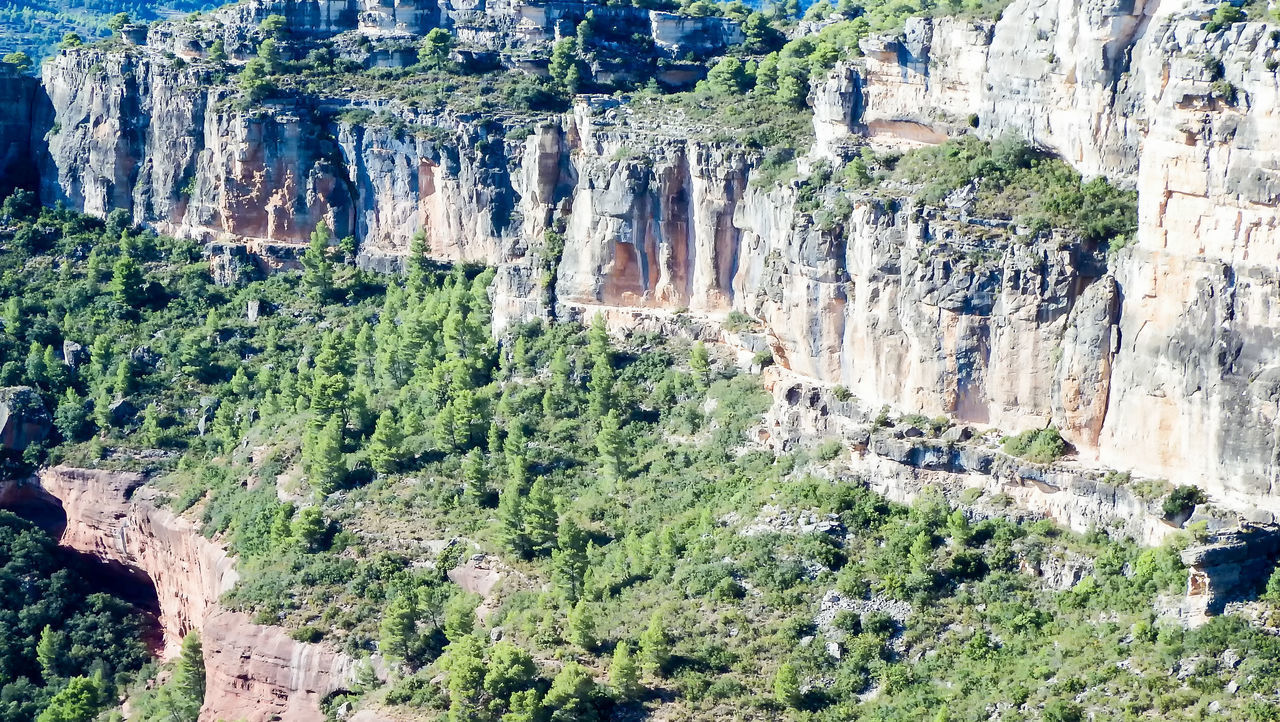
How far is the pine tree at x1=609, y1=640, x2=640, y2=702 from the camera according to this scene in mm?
86875

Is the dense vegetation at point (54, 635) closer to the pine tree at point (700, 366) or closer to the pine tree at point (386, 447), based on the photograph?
the pine tree at point (386, 447)

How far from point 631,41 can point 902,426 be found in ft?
152

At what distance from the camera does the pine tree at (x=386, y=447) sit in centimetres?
10606

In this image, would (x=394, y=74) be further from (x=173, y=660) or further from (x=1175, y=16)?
(x=1175, y=16)

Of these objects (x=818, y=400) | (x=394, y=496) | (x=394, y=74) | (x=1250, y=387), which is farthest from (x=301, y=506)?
(x=1250, y=387)

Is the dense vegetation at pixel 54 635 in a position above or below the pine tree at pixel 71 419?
below

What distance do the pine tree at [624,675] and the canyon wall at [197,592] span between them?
12829 millimetres

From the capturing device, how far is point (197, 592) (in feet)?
364

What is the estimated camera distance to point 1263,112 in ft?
263

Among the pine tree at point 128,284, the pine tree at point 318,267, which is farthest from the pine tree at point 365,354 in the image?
the pine tree at point 128,284

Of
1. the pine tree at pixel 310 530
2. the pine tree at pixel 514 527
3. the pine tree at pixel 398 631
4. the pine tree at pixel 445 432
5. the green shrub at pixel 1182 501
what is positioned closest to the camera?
the green shrub at pixel 1182 501

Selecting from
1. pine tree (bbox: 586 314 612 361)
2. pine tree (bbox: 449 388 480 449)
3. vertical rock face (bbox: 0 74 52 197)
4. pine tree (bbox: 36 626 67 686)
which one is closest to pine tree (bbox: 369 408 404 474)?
pine tree (bbox: 449 388 480 449)

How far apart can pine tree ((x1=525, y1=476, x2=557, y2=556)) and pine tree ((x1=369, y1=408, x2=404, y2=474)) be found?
29.7 feet

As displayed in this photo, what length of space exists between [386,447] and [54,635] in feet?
55.4
